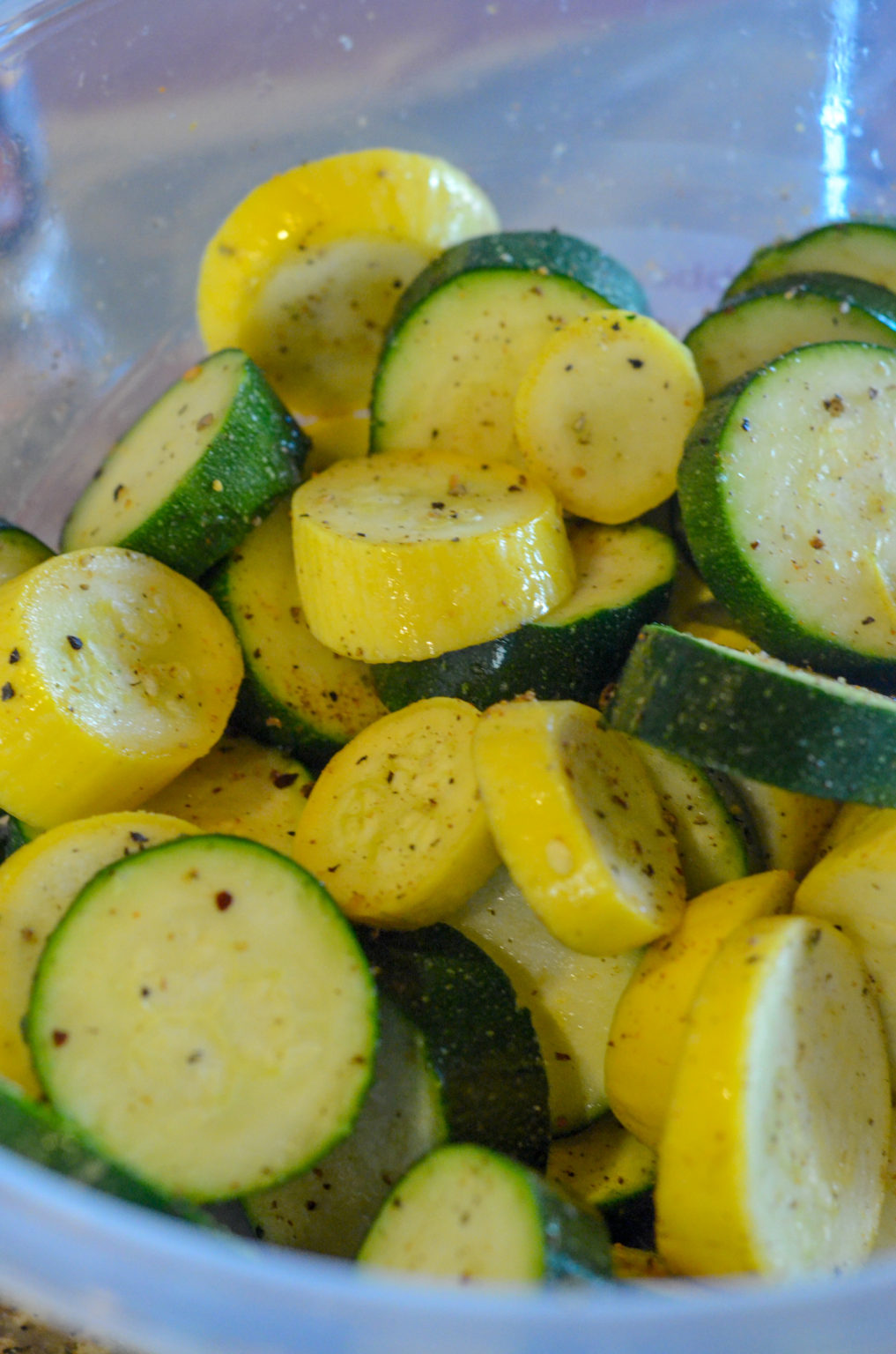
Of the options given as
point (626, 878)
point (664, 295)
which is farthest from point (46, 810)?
point (664, 295)

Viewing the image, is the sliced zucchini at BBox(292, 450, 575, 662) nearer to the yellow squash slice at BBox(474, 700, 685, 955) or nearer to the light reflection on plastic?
the yellow squash slice at BBox(474, 700, 685, 955)

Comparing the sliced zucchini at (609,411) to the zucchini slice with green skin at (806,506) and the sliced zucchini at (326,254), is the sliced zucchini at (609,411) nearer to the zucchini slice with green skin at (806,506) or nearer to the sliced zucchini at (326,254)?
the zucchini slice with green skin at (806,506)

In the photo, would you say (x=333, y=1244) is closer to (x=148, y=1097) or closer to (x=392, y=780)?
(x=148, y=1097)

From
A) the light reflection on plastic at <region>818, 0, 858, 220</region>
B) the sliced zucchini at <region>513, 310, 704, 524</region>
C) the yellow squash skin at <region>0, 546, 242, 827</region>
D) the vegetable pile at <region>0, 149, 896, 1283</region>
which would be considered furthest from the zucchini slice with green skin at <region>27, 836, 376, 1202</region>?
the light reflection on plastic at <region>818, 0, 858, 220</region>

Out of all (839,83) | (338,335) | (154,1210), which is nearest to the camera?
(154,1210)

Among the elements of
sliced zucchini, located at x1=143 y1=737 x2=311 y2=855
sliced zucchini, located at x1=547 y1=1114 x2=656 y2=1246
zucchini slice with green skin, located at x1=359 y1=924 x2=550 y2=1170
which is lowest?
sliced zucchini, located at x1=547 y1=1114 x2=656 y2=1246

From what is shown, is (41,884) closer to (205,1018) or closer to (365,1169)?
(205,1018)

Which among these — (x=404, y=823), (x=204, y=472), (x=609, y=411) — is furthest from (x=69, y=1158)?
(x=609, y=411)
